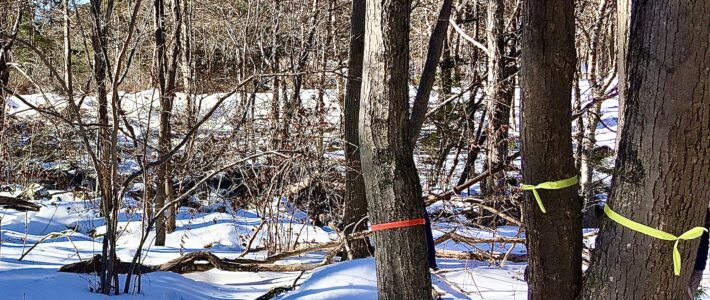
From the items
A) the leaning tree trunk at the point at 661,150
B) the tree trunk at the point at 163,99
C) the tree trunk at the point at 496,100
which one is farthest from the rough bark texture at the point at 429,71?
the tree trunk at the point at 163,99

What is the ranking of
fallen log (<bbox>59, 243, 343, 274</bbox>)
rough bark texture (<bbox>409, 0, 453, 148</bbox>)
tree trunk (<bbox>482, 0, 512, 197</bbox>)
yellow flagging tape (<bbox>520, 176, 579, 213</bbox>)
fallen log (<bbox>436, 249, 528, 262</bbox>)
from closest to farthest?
yellow flagging tape (<bbox>520, 176, 579, 213</bbox>), rough bark texture (<bbox>409, 0, 453, 148</bbox>), fallen log (<bbox>436, 249, 528, 262</bbox>), fallen log (<bbox>59, 243, 343, 274</bbox>), tree trunk (<bbox>482, 0, 512, 197</bbox>)

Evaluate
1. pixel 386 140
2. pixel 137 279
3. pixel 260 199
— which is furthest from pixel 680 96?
pixel 260 199

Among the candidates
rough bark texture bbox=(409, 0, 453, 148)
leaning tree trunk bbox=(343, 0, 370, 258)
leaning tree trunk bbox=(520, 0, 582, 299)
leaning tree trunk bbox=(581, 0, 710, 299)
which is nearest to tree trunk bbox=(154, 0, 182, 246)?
leaning tree trunk bbox=(343, 0, 370, 258)

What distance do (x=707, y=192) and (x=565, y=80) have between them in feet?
2.50

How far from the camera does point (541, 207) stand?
2861 millimetres

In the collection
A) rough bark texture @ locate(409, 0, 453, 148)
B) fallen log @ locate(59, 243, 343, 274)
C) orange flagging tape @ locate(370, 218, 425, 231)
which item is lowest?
fallen log @ locate(59, 243, 343, 274)

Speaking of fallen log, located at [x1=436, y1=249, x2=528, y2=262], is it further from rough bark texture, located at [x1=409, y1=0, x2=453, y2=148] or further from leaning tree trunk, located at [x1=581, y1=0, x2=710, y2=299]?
leaning tree trunk, located at [x1=581, y1=0, x2=710, y2=299]

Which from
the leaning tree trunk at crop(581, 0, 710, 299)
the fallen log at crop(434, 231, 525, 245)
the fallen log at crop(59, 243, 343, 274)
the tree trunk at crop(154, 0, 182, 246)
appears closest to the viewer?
the leaning tree trunk at crop(581, 0, 710, 299)

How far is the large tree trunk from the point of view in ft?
10.7

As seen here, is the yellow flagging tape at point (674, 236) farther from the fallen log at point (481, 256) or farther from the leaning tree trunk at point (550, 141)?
the fallen log at point (481, 256)

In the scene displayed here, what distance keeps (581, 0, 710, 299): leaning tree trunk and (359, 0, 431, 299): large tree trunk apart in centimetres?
95

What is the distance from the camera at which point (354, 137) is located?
19.4 feet

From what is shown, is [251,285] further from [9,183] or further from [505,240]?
[9,183]

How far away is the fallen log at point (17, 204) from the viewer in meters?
10.2
